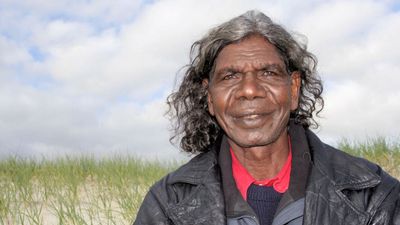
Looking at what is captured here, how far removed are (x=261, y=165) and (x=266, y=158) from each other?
0.15 ft

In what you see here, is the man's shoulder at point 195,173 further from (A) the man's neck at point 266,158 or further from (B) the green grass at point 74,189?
(B) the green grass at point 74,189

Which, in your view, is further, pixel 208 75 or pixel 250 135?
pixel 208 75

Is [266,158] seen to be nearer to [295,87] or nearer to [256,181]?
[256,181]

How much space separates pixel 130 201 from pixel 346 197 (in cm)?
408

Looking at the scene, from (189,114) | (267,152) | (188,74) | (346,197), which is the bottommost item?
(346,197)

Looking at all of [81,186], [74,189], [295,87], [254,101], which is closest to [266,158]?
[254,101]

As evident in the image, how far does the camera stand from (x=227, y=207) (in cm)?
303

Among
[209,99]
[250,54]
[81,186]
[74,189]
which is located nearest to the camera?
[250,54]

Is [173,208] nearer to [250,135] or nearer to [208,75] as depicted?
[250,135]

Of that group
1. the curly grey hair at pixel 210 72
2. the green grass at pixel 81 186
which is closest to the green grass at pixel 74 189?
the green grass at pixel 81 186

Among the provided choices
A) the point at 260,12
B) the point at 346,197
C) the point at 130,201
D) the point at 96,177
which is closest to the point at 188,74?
the point at 260,12

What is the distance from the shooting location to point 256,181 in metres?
3.21

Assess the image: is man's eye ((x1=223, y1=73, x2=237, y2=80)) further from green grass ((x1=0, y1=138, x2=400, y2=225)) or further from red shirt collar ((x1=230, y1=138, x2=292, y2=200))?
green grass ((x1=0, y1=138, x2=400, y2=225))

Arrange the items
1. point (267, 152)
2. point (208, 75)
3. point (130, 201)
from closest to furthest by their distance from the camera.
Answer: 1. point (267, 152)
2. point (208, 75)
3. point (130, 201)
